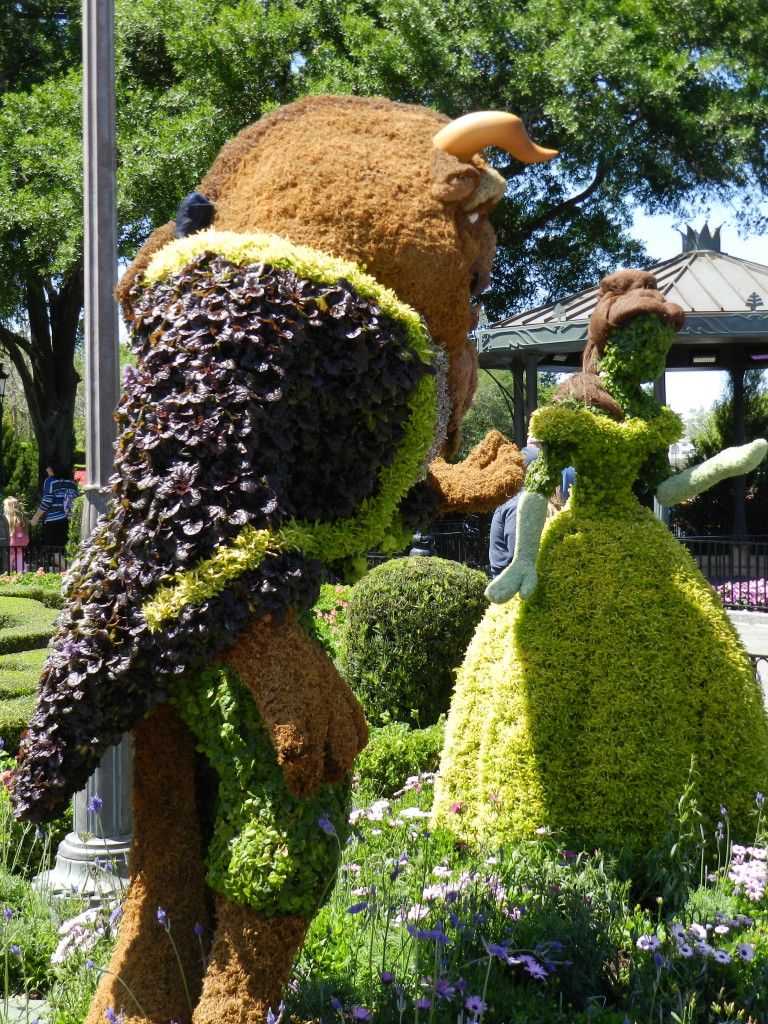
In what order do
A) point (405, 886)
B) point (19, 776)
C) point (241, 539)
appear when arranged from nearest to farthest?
point (241, 539) → point (19, 776) → point (405, 886)

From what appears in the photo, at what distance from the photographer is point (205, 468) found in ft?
7.27

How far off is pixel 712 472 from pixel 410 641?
8.18 feet

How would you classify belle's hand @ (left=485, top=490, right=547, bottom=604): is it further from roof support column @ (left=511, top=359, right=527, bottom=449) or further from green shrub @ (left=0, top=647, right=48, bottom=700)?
roof support column @ (left=511, top=359, right=527, bottom=449)

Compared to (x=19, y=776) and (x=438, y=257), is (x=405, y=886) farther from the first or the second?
(x=438, y=257)

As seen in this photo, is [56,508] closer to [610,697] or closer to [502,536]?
[502,536]

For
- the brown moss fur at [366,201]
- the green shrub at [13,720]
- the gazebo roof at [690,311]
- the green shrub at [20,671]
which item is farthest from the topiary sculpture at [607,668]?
the gazebo roof at [690,311]

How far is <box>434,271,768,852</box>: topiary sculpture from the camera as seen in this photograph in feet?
12.6

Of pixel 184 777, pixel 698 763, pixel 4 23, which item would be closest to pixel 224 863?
pixel 184 777

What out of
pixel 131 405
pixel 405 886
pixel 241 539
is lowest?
pixel 405 886

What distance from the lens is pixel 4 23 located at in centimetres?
1675

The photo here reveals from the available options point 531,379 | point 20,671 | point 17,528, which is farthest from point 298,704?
point 17,528

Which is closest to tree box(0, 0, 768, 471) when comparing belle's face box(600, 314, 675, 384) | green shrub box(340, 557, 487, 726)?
green shrub box(340, 557, 487, 726)

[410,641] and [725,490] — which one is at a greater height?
[725,490]

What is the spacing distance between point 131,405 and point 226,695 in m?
0.75
